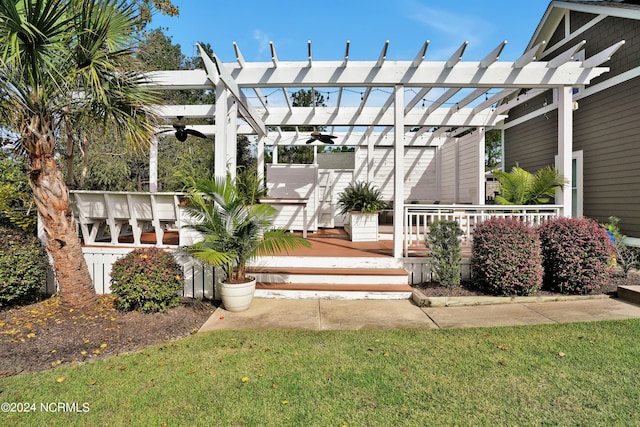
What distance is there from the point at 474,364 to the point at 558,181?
404 cm

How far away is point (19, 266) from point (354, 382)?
4.17 meters

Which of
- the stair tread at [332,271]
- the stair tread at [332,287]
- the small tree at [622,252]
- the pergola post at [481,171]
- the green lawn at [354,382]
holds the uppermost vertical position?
the pergola post at [481,171]

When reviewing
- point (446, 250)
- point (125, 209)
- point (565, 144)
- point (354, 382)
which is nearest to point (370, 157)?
point (565, 144)

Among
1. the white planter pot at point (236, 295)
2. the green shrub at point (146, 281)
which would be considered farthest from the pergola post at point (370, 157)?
the green shrub at point (146, 281)

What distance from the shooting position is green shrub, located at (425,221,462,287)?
4609 mm

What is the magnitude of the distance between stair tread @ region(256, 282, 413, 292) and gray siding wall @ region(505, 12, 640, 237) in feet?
16.1

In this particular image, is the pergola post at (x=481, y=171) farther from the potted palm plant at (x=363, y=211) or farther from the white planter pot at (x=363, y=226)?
the white planter pot at (x=363, y=226)

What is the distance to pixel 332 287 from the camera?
4.65m

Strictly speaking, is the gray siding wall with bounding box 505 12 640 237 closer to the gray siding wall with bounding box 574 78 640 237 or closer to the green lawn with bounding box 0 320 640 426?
the gray siding wall with bounding box 574 78 640 237

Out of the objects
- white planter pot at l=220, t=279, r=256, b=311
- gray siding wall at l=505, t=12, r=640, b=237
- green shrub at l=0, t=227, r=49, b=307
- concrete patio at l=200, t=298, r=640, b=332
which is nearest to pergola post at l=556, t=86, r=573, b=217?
concrete patio at l=200, t=298, r=640, b=332

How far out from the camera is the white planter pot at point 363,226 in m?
6.84

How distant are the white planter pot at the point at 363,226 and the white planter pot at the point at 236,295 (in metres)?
3.19

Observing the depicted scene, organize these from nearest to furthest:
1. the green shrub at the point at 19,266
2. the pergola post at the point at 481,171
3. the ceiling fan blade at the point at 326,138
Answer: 1. the green shrub at the point at 19,266
2. the pergola post at the point at 481,171
3. the ceiling fan blade at the point at 326,138

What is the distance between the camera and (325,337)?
327 cm
